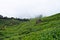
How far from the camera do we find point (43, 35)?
51500mm

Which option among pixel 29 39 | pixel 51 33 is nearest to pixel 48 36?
pixel 51 33

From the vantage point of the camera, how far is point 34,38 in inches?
2034

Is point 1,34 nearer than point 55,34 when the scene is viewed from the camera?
No

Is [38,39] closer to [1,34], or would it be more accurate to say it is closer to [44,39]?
[44,39]

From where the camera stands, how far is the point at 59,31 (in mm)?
50875

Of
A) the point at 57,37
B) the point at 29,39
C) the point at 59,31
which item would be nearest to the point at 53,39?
the point at 57,37

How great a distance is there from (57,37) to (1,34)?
312 ft

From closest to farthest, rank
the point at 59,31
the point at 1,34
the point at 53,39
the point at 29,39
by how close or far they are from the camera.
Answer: the point at 53,39, the point at 59,31, the point at 29,39, the point at 1,34

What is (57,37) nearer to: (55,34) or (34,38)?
(55,34)

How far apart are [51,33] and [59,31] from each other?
227cm

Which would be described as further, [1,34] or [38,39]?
[1,34]

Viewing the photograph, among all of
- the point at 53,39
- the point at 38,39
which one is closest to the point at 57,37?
the point at 53,39

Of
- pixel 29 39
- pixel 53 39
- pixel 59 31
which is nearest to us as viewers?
pixel 53 39

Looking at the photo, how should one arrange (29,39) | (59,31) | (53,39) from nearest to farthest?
(53,39) → (59,31) → (29,39)
